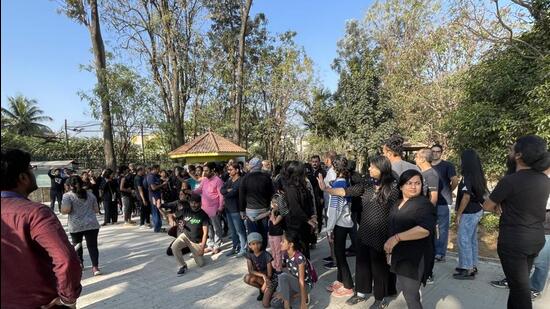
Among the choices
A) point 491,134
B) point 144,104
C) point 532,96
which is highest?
point 144,104

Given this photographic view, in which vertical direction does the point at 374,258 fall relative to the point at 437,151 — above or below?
below

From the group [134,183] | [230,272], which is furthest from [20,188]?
[134,183]

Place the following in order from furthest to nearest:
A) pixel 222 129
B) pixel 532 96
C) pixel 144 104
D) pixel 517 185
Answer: pixel 222 129 < pixel 144 104 < pixel 532 96 < pixel 517 185

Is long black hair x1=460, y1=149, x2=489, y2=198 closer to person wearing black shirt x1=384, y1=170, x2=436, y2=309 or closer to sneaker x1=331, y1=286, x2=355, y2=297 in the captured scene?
person wearing black shirt x1=384, y1=170, x2=436, y2=309

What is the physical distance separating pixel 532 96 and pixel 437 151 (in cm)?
336

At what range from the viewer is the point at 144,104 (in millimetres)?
16172

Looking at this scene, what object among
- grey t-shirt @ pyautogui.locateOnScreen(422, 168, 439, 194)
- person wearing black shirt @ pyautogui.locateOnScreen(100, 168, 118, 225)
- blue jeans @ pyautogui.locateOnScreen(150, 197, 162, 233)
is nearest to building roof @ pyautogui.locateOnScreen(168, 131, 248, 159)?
person wearing black shirt @ pyautogui.locateOnScreen(100, 168, 118, 225)

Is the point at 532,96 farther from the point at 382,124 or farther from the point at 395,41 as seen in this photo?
the point at 395,41

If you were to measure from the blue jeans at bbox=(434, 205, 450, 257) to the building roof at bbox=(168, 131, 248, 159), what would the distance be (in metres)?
9.17

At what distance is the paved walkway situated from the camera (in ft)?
13.2

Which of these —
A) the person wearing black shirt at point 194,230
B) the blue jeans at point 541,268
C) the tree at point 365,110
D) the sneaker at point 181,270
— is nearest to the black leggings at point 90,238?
the person wearing black shirt at point 194,230

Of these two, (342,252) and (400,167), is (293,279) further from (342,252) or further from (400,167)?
(400,167)

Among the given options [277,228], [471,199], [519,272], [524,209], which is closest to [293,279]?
[277,228]

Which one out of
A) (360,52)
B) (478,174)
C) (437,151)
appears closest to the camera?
(478,174)
